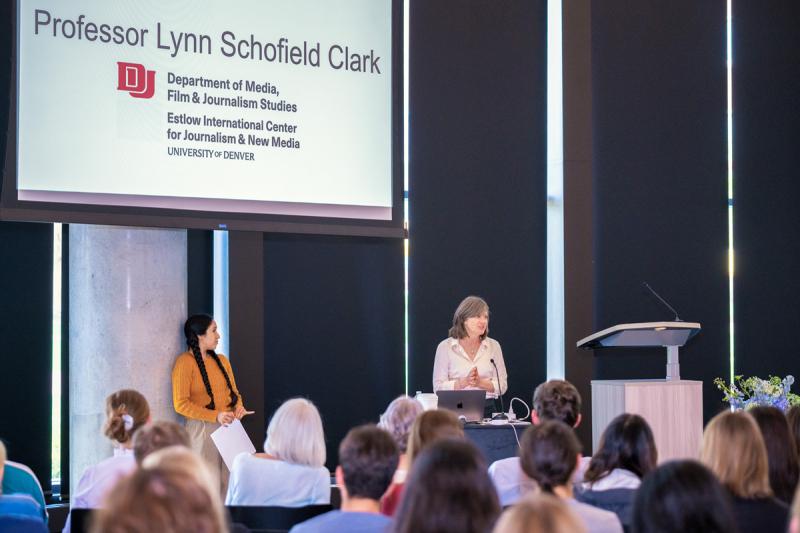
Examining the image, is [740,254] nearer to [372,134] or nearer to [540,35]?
[540,35]

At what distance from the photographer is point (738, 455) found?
108 inches

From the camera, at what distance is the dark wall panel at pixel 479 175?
22.1 ft

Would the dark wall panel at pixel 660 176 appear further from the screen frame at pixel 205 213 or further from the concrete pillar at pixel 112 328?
the concrete pillar at pixel 112 328

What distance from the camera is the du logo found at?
5.41 metres

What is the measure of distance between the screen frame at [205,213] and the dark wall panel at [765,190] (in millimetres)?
3006

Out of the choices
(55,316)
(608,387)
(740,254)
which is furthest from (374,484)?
(740,254)

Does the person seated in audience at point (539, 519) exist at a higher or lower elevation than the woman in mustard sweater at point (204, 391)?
higher

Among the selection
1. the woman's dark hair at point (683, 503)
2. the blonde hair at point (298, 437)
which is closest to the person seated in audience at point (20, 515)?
the blonde hair at point (298, 437)

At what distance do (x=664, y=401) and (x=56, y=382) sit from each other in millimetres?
3542

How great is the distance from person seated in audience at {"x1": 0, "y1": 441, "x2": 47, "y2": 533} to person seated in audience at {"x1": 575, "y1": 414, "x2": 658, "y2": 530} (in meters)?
1.71

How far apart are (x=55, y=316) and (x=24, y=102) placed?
1297 millimetres

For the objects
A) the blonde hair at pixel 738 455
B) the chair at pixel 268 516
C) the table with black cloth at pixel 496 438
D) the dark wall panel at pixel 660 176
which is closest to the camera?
the blonde hair at pixel 738 455

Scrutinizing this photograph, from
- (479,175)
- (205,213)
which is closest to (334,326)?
(205,213)

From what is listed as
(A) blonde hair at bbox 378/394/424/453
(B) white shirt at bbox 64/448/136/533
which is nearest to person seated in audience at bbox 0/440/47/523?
(B) white shirt at bbox 64/448/136/533
